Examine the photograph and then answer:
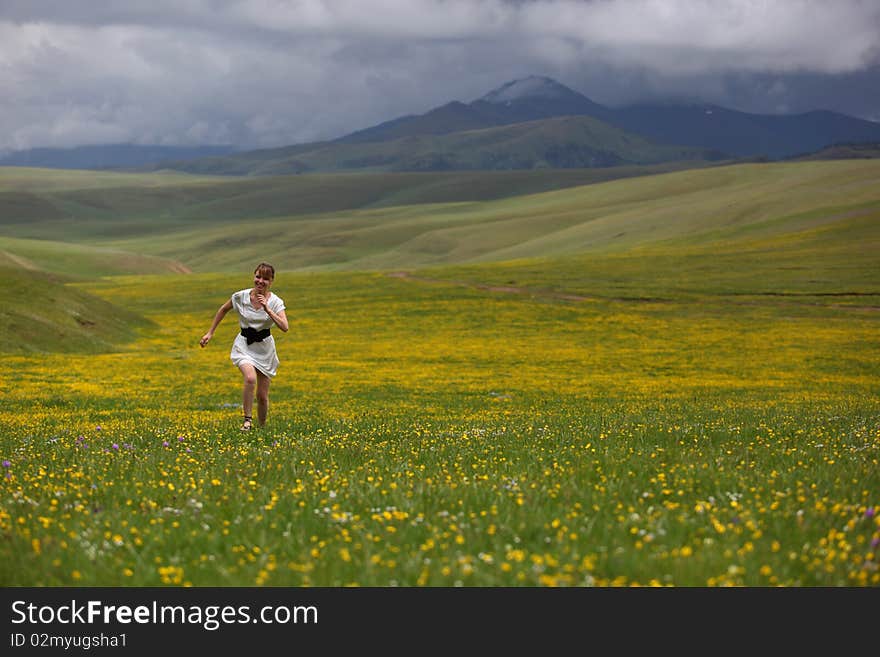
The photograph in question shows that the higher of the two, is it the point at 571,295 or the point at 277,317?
the point at 277,317

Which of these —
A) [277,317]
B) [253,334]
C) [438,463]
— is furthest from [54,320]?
[438,463]

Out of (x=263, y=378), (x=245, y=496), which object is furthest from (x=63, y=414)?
(x=245, y=496)

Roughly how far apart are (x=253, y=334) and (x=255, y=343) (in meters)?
0.24

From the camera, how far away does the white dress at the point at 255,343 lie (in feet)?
59.4

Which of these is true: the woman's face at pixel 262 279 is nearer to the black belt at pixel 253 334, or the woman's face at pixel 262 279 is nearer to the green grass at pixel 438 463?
the black belt at pixel 253 334

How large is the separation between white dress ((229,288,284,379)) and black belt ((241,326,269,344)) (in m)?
0.06

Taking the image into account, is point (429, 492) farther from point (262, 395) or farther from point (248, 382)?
point (262, 395)

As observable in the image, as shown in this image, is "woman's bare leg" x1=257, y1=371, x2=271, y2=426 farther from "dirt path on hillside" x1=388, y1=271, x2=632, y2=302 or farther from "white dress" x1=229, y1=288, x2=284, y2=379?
"dirt path on hillside" x1=388, y1=271, x2=632, y2=302

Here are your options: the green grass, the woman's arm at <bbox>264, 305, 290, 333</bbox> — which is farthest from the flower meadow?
the woman's arm at <bbox>264, 305, 290, 333</bbox>

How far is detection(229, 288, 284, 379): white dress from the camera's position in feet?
59.4

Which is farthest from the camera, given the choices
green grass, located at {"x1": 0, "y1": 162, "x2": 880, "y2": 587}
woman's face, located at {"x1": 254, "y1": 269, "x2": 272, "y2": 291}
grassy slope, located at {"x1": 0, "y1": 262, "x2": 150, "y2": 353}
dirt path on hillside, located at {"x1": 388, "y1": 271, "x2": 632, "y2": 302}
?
dirt path on hillside, located at {"x1": 388, "y1": 271, "x2": 632, "y2": 302}

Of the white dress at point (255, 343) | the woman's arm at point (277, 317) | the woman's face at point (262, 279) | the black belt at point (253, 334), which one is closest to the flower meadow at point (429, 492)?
the white dress at point (255, 343)

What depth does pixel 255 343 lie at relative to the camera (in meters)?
18.5

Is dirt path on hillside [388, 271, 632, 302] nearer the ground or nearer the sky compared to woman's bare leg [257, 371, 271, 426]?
nearer the ground
